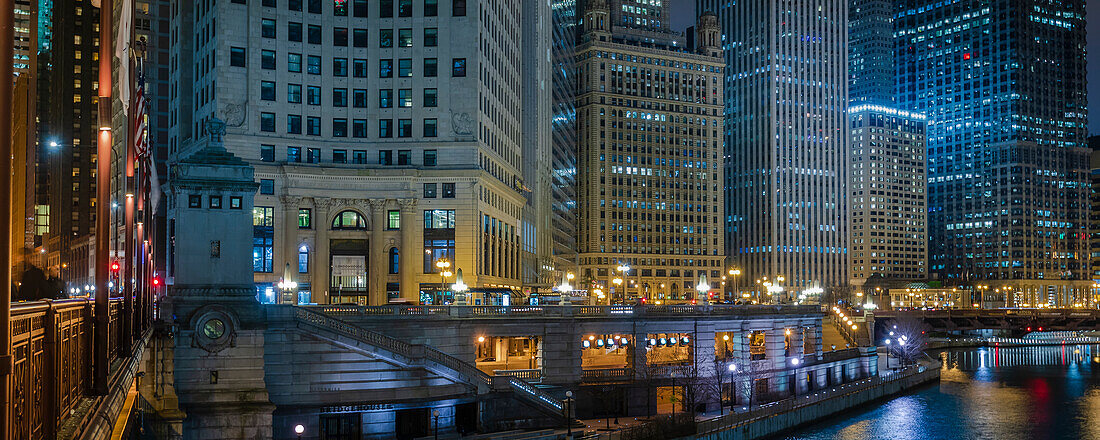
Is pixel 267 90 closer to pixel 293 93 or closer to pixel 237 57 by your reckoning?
pixel 293 93

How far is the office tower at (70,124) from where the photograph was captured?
94938 millimetres

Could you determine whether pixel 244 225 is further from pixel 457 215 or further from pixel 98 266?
pixel 457 215

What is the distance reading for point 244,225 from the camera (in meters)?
61.8

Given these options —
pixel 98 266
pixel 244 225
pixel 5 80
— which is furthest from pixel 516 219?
pixel 5 80

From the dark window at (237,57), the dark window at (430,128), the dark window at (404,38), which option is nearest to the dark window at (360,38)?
the dark window at (404,38)

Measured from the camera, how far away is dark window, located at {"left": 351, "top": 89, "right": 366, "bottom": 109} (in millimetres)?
104938

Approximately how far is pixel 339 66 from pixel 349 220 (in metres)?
14.3

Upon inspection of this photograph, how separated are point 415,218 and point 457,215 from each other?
3.79m

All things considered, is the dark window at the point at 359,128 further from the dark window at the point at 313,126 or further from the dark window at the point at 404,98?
the dark window at the point at 404,98

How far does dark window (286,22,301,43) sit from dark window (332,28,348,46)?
3.12 meters

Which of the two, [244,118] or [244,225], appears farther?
[244,118]

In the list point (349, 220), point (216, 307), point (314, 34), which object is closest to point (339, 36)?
point (314, 34)

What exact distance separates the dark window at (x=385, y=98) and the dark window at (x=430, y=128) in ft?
11.9

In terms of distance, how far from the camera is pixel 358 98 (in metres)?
105
